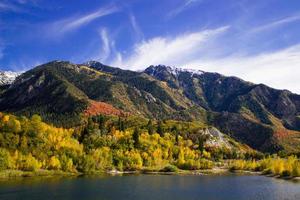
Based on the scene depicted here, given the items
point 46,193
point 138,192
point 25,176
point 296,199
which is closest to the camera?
point 296,199

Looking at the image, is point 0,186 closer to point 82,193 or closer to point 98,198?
point 82,193

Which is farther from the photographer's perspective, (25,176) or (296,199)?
(25,176)

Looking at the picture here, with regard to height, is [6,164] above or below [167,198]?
above

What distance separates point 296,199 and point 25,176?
423 ft

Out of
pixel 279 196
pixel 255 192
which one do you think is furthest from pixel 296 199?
pixel 255 192

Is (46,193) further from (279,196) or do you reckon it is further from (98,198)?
(279,196)

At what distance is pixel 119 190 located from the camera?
477 feet

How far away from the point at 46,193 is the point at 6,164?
76.4m

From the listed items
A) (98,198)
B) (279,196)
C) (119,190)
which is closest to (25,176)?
(119,190)

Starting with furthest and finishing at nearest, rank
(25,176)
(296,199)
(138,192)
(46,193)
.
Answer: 1. (25,176)
2. (138,192)
3. (46,193)
4. (296,199)

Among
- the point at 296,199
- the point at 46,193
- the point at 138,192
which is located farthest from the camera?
the point at 138,192

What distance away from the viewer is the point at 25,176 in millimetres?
197750

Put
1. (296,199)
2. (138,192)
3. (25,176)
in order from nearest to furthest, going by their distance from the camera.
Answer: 1. (296,199)
2. (138,192)
3. (25,176)

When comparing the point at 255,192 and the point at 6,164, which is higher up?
the point at 6,164
